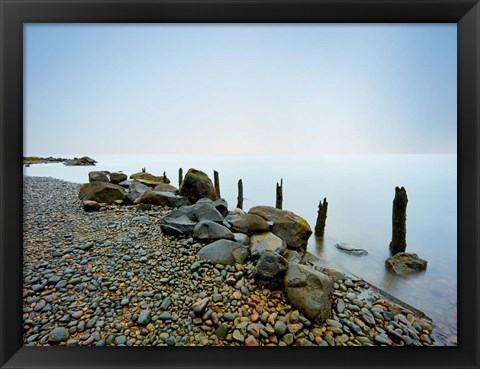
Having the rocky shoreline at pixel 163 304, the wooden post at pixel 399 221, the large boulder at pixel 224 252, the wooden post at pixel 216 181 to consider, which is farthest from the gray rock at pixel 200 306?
the wooden post at pixel 216 181

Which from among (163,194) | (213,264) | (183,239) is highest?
(163,194)

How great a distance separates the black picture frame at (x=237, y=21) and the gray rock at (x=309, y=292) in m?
0.32

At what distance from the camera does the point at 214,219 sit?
2.65 meters

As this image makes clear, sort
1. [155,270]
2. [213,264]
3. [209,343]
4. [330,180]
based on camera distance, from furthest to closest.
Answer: [330,180], [213,264], [155,270], [209,343]

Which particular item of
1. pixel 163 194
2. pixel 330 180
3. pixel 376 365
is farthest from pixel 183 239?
pixel 330 180

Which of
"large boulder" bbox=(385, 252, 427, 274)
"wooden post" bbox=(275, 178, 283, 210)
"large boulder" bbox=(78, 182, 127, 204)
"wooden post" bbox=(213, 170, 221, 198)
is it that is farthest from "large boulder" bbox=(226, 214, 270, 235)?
"wooden post" bbox=(213, 170, 221, 198)

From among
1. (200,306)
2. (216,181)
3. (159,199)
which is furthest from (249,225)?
(216,181)

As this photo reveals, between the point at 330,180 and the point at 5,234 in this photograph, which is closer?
the point at 5,234

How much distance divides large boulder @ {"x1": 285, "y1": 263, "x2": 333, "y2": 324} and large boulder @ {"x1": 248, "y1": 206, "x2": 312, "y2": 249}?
5.17ft

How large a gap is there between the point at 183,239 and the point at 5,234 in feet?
4.42

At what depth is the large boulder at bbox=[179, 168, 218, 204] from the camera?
13.0 ft

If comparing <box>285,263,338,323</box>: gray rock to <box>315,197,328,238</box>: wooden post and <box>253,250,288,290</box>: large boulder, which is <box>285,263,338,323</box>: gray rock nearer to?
<box>253,250,288,290</box>: large boulder

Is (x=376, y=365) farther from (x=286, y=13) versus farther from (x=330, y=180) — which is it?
(x=330, y=180)

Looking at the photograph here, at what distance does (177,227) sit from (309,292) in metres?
1.52
